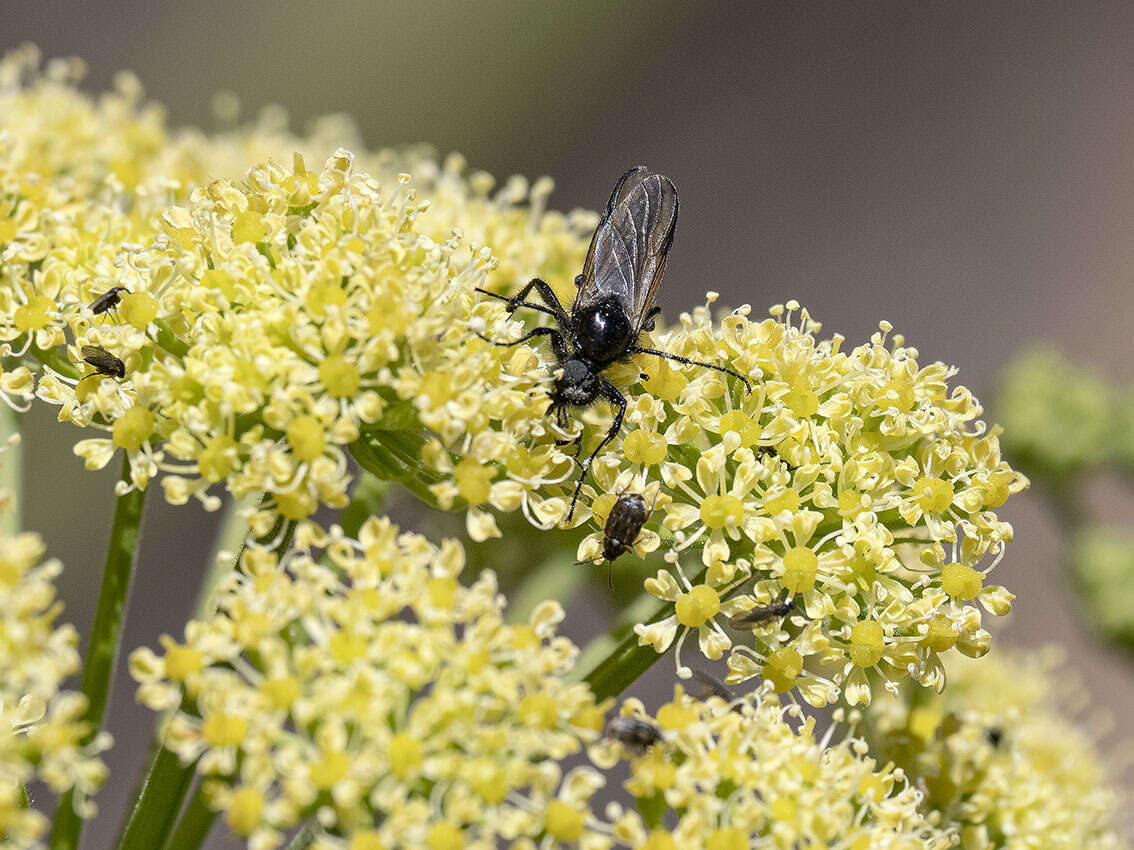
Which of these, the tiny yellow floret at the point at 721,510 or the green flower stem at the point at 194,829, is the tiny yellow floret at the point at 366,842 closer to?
the green flower stem at the point at 194,829

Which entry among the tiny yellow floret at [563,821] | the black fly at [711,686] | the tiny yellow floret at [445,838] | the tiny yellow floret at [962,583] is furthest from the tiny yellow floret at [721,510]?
the tiny yellow floret at [445,838]

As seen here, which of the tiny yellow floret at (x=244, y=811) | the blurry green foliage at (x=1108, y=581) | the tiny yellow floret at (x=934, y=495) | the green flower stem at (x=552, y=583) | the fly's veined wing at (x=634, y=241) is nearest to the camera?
the tiny yellow floret at (x=244, y=811)

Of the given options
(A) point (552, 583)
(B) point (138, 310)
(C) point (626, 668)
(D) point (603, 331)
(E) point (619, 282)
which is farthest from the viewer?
(A) point (552, 583)

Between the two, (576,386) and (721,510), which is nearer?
(721,510)

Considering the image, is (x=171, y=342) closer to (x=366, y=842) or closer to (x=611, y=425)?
(x=611, y=425)

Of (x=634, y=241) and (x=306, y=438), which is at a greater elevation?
(x=634, y=241)

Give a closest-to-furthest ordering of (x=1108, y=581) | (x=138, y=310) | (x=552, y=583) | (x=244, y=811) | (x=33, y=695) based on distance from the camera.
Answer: (x=244, y=811), (x=33, y=695), (x=138, y=310), (x=552, y=583), (x=1108, y=581)

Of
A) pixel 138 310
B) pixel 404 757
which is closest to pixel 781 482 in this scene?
pixel 404 757
